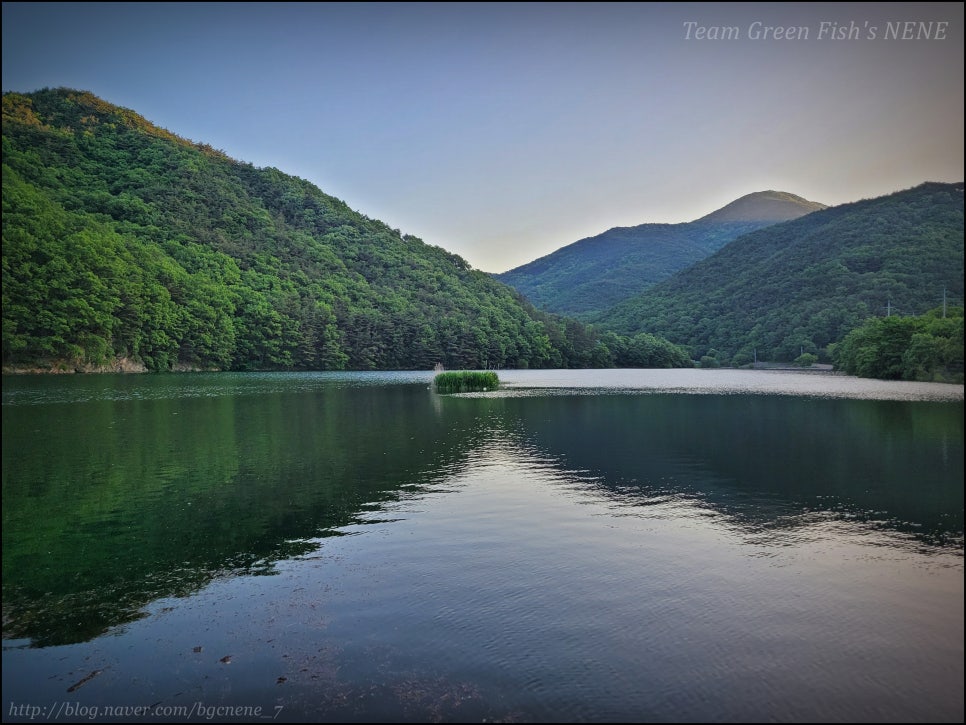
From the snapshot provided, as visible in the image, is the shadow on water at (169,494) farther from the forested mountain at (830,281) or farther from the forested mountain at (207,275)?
the forested mountain at (830,281)

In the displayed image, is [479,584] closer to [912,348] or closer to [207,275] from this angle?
[912,348]

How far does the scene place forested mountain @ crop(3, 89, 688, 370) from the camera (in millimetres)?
87875

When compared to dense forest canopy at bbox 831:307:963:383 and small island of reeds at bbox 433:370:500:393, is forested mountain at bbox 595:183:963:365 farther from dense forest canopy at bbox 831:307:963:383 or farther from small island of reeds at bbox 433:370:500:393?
small island of reeds at bbox 433:370:500:393

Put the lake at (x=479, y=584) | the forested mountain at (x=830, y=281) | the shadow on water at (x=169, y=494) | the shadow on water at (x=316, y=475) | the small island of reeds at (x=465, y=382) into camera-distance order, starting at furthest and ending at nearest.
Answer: the forested mountain at (x=830, y=281)
the small island of reeds at (x=465, y=382)
the shadow on water at (x=316, y=475)
the shadow on water at (x=169, y=494)
the lake at (x=479, y=584)

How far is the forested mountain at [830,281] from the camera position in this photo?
4683 inches

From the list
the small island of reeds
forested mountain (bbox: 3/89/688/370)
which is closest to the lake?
the small island of reeds

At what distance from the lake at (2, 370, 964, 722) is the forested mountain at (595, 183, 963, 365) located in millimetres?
109191

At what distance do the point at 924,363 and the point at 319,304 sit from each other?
10378 cm

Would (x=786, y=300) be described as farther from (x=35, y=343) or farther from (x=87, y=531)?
(x=87, y=531)

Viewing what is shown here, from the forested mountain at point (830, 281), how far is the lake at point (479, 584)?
109191 millimetres

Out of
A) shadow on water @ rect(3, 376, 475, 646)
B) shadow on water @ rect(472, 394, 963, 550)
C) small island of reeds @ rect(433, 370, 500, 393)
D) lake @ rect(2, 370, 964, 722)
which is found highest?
small island of reeds @ rect(433, 370, 500, 393)

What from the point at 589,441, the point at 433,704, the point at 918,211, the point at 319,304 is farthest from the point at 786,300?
the point at 433,704

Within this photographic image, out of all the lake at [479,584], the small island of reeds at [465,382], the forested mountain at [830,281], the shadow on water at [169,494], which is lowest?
the lake at [479,584]

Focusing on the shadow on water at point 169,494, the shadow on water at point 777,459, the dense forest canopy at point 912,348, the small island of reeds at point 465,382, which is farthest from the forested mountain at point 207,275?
the shadow on water at point 777,459
